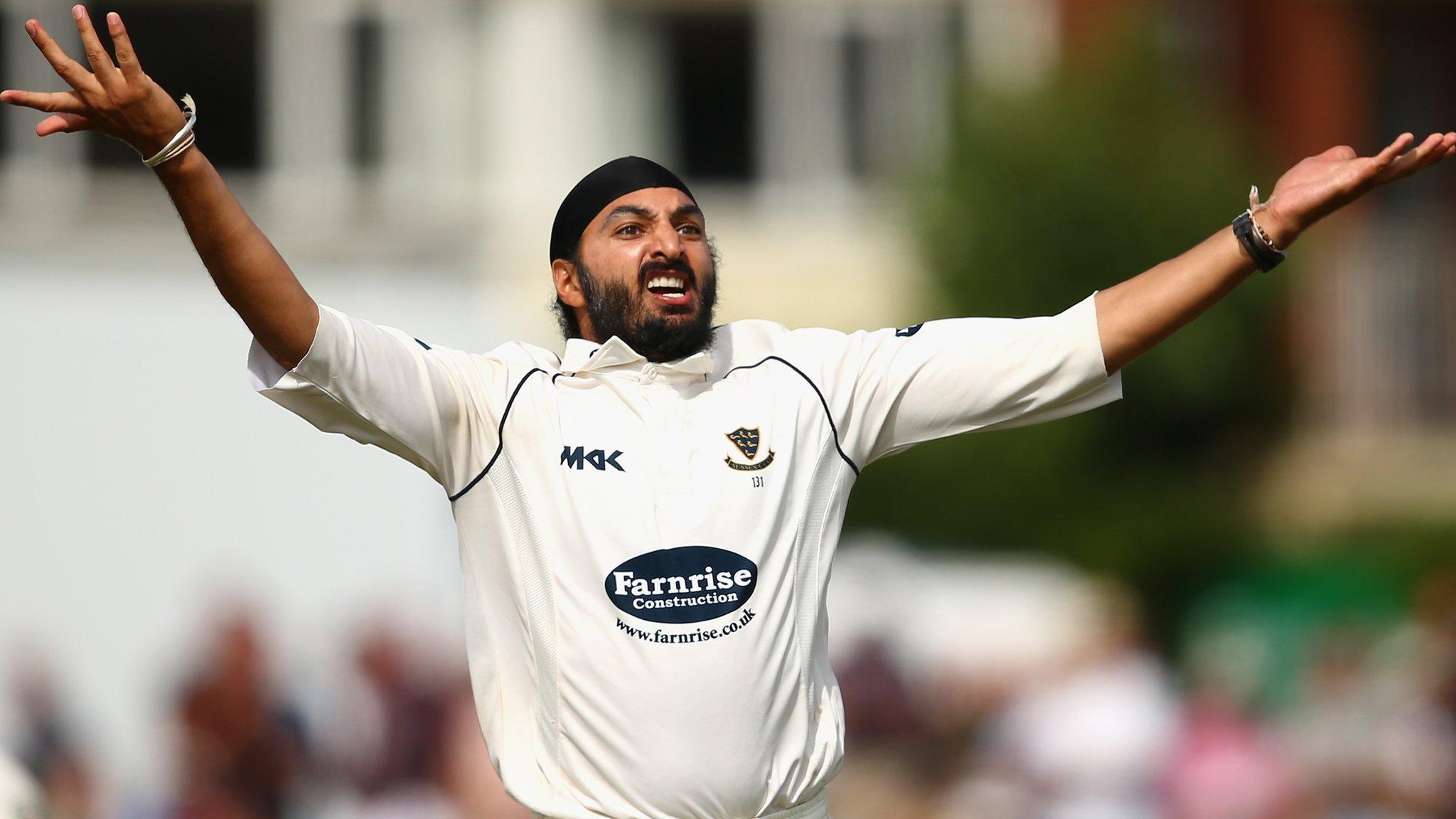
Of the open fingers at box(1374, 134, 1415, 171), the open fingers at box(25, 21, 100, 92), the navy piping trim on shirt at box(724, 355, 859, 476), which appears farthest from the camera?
the navy piping trim on shirt at box(724, 355, 859, 476)

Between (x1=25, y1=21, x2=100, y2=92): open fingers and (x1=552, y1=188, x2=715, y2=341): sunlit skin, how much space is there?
57.8 inches

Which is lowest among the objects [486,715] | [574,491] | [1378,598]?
[1378,598]

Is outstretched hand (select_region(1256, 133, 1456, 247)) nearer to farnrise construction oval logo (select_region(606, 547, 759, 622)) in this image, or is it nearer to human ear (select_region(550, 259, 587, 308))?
farnrise construction oval logo (select_region(606, 547, 759, 622))

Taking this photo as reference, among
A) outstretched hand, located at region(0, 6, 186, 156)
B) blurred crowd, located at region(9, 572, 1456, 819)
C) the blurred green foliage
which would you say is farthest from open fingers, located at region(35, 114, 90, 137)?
the blurred green foliage

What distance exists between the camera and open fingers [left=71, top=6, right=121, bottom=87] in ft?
12.8

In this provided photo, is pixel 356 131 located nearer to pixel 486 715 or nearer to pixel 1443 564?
pixel 1443 564

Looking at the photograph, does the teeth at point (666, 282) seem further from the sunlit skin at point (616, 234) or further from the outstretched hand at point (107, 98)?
the outstretched hand at point (107, 98)

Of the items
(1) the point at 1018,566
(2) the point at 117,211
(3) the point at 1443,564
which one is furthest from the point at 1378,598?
(2) the point at 117,211

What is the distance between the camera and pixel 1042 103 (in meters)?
15.8

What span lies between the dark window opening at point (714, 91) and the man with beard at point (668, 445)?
13290 mm

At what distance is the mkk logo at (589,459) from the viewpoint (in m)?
4.60

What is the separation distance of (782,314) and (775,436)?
1260cm

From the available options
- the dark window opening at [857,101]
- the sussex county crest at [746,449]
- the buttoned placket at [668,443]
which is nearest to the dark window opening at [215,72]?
the dark window opening at [857,101]

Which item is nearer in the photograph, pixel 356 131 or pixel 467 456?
pixel 467 456
